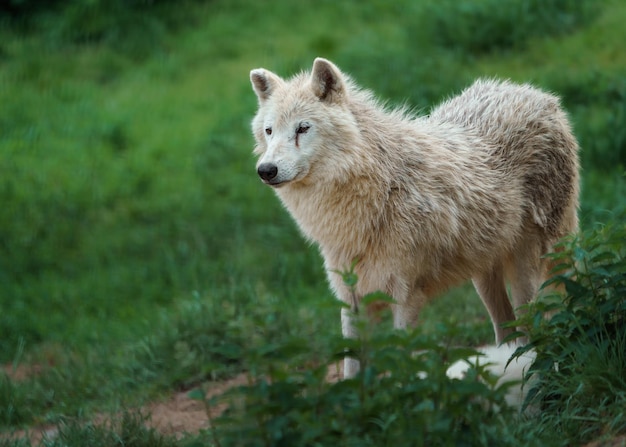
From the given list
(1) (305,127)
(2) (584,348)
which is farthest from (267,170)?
(2) (584,348)

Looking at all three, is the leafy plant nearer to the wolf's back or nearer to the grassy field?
the wolf's back

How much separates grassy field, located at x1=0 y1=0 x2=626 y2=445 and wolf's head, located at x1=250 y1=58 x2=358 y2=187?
141 cm

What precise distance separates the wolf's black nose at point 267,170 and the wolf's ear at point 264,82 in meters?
0.76

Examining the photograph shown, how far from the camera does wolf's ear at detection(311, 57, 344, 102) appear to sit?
5801 millimetres

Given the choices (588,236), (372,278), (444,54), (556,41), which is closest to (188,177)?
(444,54)

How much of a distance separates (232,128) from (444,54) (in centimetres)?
272

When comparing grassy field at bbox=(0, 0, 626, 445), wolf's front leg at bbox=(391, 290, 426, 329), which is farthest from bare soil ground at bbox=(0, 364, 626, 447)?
wolf's front leg at bbox=(391, 290, 426, 329)

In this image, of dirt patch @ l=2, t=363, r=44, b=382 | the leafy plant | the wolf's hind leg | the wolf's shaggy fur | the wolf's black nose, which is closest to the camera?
the leafy plant

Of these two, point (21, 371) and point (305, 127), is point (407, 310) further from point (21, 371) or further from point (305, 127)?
point (21, 371)

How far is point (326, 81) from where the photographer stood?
5855 millimetres

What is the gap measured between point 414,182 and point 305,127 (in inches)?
29.2

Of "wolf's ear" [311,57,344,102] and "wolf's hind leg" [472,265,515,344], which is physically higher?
"wolf's ear" [311,57,344,102]

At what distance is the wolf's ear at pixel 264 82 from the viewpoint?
6.08m

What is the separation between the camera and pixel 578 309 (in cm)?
491
